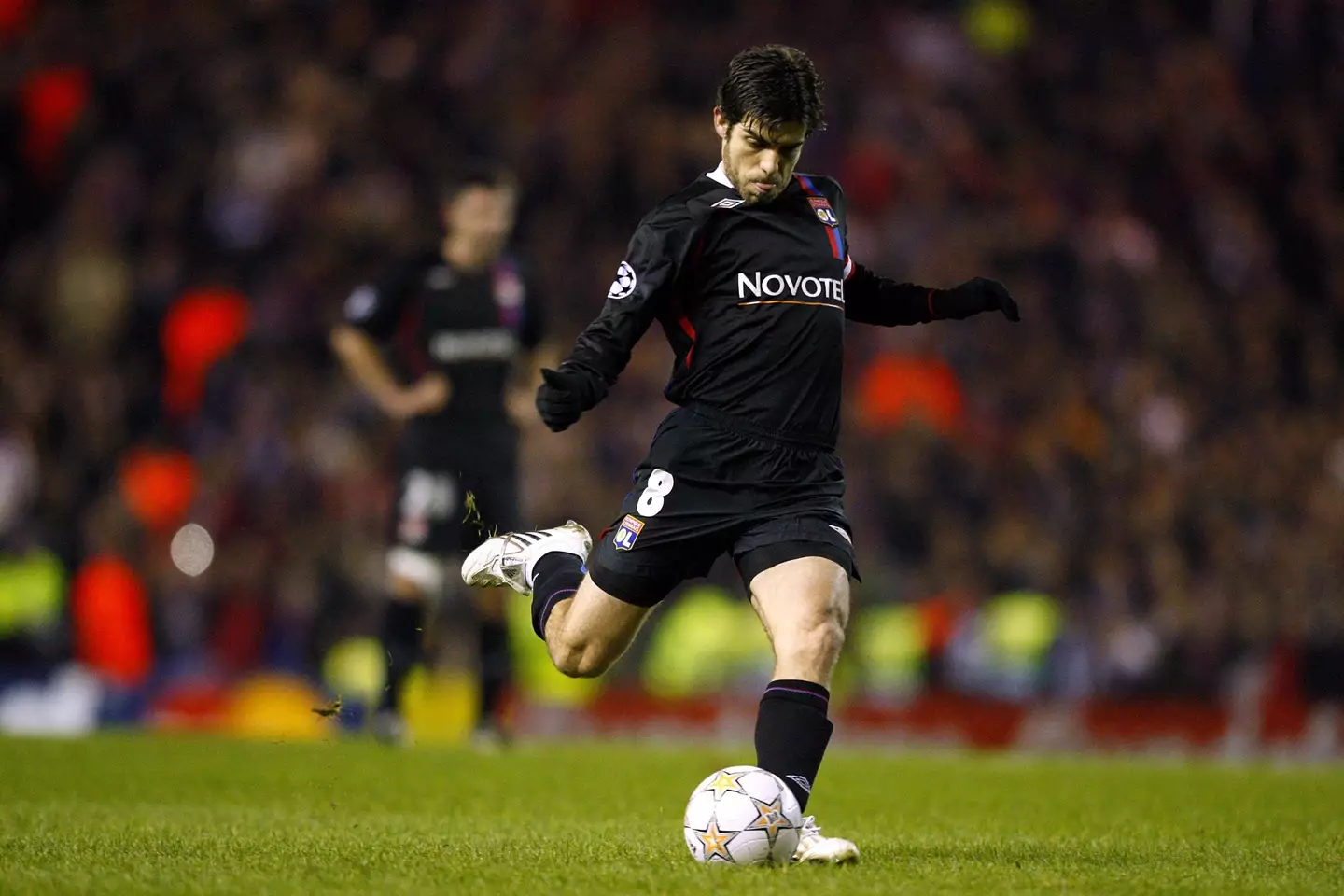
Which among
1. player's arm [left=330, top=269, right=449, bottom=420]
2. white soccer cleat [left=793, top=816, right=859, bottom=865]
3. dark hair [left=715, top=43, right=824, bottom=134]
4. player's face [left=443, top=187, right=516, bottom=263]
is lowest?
white soccer cleat [left=793, top=816, right=859, bottom=865]

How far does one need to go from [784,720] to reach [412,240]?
38.0ft

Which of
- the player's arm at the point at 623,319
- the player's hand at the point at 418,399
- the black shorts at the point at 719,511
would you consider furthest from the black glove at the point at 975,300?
the player's hand at the point at 418,399

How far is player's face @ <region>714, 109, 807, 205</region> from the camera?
196 inches

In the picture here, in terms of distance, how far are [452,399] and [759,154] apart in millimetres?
4338

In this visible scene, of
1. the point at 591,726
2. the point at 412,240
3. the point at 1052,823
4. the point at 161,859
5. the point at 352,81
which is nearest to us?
the point at 161,859

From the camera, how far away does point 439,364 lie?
29.9 feet

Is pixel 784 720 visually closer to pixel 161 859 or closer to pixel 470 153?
pixel 161 859

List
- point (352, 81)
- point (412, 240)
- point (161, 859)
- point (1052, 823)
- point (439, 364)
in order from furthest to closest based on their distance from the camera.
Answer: point (352, 81), point (412, 240), point (439, 364), point (1052, 823), point (161, 859)

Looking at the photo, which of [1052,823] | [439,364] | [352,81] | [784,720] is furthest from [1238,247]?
[784,720]

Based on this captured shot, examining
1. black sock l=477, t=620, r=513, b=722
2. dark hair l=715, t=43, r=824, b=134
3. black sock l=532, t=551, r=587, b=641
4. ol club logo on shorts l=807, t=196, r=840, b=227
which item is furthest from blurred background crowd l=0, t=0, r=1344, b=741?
dark hair l=715, t=43, r=824, b=134

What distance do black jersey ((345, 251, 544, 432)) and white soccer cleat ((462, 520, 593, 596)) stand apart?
3.37 meters

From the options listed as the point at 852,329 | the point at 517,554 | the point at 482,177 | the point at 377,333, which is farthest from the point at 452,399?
the point at 852,329

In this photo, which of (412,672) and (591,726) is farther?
(591,726)

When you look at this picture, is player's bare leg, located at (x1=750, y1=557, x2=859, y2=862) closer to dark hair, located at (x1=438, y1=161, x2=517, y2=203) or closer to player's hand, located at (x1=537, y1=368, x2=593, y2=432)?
player's hand, located at (x1=537, y1=368, x2=593, y2=432)
